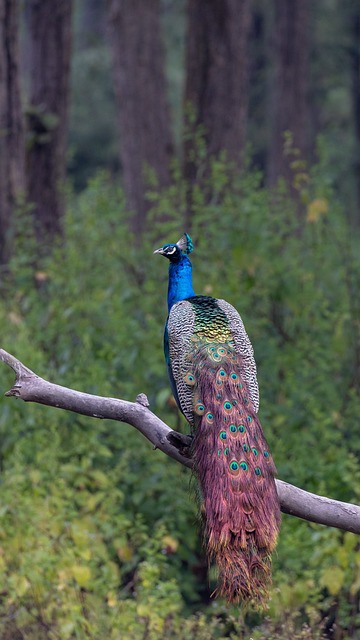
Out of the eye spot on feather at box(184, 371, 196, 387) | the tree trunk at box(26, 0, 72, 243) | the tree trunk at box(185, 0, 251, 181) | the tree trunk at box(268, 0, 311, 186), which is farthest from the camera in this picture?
the tree trunk at box(268, 0, 311, 186)

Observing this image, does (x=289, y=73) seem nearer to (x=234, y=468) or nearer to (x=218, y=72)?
(x=218, y=72)

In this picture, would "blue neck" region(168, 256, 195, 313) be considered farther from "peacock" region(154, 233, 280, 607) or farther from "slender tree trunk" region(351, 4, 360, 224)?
"slender tree trunk" region(351, 4, 360, 224)

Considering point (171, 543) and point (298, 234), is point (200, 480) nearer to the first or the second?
point (171, 543)

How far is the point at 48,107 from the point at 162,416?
5468 mm

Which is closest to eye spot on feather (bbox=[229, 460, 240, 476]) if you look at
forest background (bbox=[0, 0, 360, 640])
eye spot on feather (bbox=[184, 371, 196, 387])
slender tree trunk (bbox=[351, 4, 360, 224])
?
eye spot on feather (bbox=[184, 371, 196, 387])

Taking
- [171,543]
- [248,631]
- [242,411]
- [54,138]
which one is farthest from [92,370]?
[54,138]

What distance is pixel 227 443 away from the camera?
4.46m

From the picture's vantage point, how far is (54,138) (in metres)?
11.6

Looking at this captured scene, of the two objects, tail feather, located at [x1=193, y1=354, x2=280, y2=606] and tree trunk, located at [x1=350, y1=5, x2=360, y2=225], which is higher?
tree trunk, located at [x1=350, y1=5, x2=360, y2=225]

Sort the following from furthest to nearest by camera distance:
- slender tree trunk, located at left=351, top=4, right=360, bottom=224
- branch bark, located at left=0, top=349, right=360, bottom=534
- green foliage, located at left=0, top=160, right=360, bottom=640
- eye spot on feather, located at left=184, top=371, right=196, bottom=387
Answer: slender tree trunk, located at left=351, top=4, right=360, bottom=224
green foliage, located at left=0, top=160, right=360, bottom=640
eye spot on feather, located at left=184, top=371, right=196, bottom=387
branch bark, located at left=0, top=349, right=360, bottom=534

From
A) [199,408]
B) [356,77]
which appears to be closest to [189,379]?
[199,408]

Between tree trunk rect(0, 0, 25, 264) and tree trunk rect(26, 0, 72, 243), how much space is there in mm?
1080

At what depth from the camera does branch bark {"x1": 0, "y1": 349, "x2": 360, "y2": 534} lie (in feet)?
14.8

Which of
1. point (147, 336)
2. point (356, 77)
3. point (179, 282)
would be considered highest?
point (356, 77)
